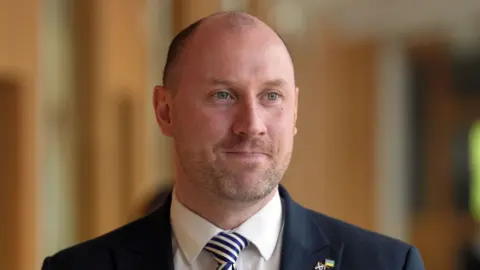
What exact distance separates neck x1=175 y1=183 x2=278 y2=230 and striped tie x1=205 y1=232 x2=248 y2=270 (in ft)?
0.06

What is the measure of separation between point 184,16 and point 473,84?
2.26 meters

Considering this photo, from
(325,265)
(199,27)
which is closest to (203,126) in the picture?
(199,27)

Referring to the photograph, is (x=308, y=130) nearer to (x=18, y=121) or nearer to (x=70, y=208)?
(x=70, y=208)

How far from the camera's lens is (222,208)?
1.08m

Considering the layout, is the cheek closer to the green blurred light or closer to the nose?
the nose

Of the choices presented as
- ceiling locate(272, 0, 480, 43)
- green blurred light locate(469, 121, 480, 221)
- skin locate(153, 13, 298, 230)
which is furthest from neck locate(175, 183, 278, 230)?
green blurred light locate(469, 121, 480, 221)

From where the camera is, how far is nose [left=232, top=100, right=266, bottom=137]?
39.8 inches

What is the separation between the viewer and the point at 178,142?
109cm

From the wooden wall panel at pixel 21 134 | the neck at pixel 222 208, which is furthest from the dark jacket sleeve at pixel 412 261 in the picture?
the wooden wall panel at pixel 21 134

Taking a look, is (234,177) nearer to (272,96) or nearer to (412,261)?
(272,96)

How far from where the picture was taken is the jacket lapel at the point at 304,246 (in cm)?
108

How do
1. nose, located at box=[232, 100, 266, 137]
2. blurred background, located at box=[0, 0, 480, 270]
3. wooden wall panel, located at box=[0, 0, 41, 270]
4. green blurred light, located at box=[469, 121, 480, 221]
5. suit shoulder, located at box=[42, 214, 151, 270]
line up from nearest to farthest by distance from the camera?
nose, located at box=[232, 100, 266, 137], suit shoulder, located at box=[42, 214, 151, 270], wooden wall panel, located at box=[0, 0, 41, 270], blurred background, located at box=[0, 0, 480, 270], green blurred light, located at box=[469, 121, 480, 221]

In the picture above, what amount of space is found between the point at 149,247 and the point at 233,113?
0.25 metres

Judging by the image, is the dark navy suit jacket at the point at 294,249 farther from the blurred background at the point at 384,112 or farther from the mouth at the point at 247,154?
the blurred background at the point at 384,112
